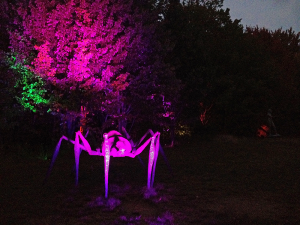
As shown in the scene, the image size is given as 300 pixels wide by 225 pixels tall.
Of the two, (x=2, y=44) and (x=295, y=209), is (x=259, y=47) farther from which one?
(x=295, y=209)

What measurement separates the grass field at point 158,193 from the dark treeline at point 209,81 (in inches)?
96.5

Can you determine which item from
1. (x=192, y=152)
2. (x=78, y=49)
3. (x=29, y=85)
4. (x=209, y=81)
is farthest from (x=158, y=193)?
(x=209, y=81)

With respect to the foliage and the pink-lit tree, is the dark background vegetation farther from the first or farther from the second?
the pink-lit tree

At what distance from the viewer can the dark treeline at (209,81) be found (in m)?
12.2

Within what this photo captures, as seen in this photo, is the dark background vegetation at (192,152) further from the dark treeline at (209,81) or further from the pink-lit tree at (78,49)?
the pink-lit tree at (78,49)

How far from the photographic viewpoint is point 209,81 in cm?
1558

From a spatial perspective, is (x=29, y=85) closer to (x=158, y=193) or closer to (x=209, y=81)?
(x=158, y=193)

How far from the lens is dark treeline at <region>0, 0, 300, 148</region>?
40.1ft

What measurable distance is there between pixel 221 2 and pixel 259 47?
819 cm

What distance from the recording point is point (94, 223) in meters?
4.56

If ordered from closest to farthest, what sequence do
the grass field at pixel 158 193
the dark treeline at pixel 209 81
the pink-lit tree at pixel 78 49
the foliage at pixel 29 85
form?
1. the grass field at pixel 158 193
2. the pink-lit tree at pixel 78 49
3. the foliage at pixel 29 85
4. the dark treeline at pixel 209 81

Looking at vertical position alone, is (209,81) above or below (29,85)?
above

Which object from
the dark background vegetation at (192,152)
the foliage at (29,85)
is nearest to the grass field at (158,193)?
the dark background vegetation at (192,152)

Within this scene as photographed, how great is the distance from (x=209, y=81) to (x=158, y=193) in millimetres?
10223
